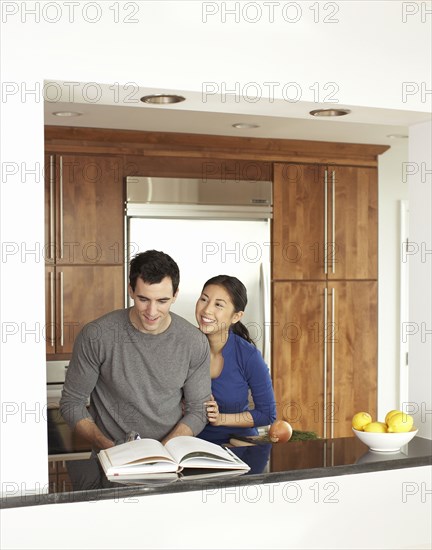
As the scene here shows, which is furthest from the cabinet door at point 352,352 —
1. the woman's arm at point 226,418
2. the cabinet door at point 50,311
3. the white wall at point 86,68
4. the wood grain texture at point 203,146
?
the white wall at point 86,68

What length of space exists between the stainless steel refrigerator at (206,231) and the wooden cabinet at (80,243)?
0.10 metres

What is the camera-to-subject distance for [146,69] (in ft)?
7.63

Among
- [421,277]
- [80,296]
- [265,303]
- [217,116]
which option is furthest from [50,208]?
[421,277]

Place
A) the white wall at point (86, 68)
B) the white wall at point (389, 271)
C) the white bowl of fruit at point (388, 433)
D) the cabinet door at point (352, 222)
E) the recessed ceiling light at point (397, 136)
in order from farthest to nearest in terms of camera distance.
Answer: the white wall at point (389, 271) < the cabinet door at point (352, 222) < the recessed ceiling light at point (397, 136) < the white bowl of fruit at point (388, 433) < the white wall at point (86, 68)

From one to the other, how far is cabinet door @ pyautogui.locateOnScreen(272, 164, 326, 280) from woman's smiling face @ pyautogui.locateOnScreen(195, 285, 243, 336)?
1.64 m

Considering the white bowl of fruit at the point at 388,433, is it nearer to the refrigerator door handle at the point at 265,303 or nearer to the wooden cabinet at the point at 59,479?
the wooden cabinet at the point at 59,479

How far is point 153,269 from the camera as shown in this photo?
9.57 feet

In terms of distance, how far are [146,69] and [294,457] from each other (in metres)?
1.34

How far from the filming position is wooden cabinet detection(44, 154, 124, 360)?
14.6ft

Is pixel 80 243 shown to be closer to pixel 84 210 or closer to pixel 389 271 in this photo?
pixel 84 210

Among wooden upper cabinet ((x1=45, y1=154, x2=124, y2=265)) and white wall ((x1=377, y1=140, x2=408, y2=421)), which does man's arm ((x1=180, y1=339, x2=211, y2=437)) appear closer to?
wooden upper cabinet ((x1=45, y1=154, x2=124, y2=265))

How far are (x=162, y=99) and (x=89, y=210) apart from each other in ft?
6.93

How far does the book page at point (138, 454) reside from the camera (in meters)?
2.33

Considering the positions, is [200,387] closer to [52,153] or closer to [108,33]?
[108,33]
